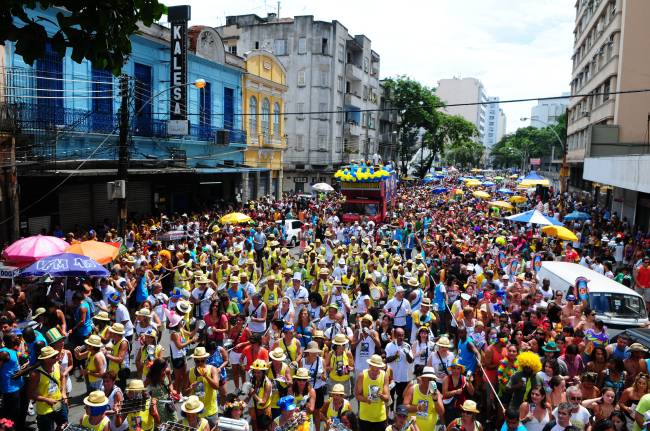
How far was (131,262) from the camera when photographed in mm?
12875

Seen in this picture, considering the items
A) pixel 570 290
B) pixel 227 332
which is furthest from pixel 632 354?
pixel 227 332

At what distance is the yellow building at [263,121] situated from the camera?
107ft

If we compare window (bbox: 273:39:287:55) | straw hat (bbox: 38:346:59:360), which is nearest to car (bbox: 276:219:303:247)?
straw hat (bbox: 38:346:59:360)

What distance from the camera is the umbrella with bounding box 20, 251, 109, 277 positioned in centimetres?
962

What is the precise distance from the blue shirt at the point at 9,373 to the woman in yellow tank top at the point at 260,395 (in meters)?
3.03

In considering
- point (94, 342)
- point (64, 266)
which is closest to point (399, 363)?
point (94, 342)

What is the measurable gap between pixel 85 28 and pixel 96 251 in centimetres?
726

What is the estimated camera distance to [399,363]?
7.65 metres

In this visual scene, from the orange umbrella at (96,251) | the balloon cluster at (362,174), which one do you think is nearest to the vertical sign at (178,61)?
the balloon cluster at (362,174)

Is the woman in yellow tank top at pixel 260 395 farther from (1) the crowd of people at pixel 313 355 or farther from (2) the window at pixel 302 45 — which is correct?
(2) the window at pixel 302 45

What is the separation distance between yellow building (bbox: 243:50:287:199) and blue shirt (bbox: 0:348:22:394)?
25.6 m

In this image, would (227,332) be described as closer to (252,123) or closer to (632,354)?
(632,354)

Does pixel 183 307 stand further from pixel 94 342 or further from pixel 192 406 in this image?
pixel 192 406

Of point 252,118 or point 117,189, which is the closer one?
point 117,189
